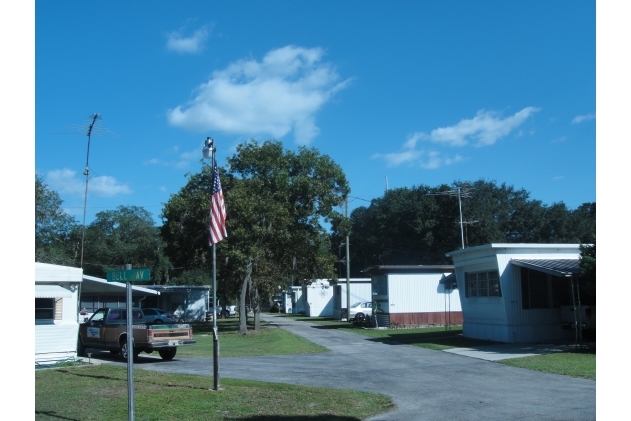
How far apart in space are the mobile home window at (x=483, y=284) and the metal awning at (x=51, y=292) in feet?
49.6

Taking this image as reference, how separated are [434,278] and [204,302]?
73.4 feet

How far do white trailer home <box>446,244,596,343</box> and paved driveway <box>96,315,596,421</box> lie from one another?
3588 millimetres

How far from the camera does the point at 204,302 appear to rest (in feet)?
173

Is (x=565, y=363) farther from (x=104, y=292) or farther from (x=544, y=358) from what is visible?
(x=104, y=292)

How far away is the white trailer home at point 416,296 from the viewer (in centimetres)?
3697

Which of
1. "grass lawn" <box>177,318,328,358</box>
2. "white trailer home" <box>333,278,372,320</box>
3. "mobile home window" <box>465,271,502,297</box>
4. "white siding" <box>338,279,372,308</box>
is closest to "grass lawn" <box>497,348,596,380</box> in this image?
"mobile home window" <box>465,271,502,297</box>

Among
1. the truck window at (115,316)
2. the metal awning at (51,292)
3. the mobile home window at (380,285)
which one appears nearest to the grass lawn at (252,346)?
the truck window at (115,316)

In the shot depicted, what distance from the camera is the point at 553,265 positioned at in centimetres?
2262

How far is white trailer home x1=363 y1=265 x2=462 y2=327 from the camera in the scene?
37.0 meters

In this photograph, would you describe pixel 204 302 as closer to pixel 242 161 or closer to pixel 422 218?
pixel 242 161

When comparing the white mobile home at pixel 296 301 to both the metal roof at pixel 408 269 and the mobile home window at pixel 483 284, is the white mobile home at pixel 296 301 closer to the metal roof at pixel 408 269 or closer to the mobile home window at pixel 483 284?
the metal roof at pixel 408 269

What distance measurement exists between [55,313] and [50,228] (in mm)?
36969

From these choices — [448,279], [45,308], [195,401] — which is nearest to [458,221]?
[448,279]
